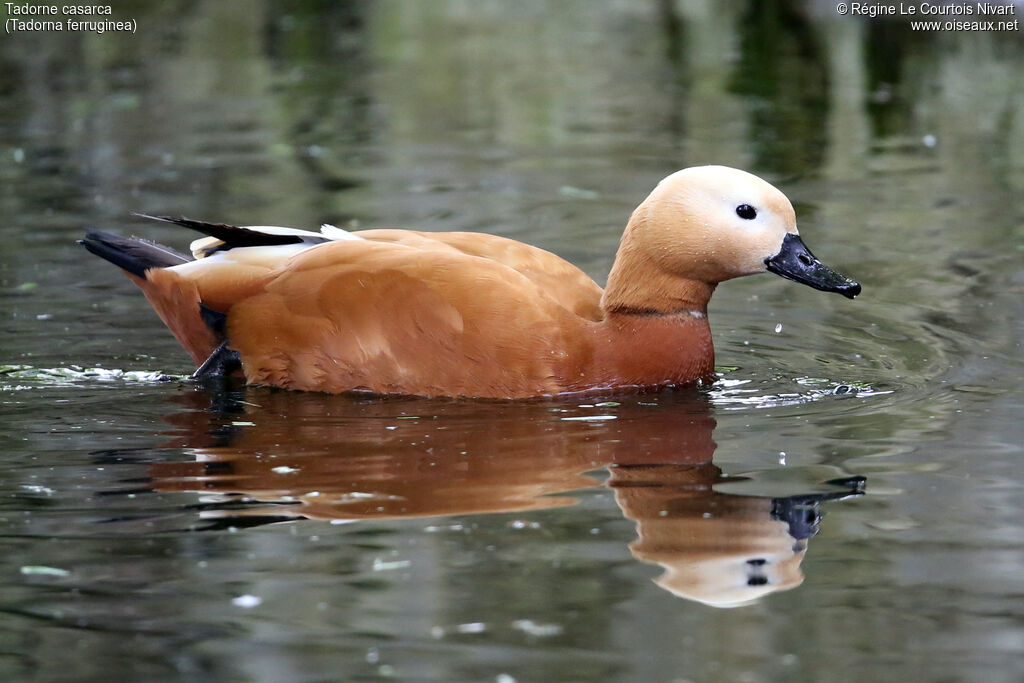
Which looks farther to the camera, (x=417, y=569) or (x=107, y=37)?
(x=107, y=37)

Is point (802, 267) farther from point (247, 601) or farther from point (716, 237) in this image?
point (247, 601)

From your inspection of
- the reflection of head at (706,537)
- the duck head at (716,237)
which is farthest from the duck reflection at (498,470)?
the duck head at (716,237)

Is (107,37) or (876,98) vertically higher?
(107,37)

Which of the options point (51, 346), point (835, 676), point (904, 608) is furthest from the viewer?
point (51, 346)

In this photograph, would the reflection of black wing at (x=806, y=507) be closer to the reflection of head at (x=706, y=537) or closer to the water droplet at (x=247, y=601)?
the reflection of head at (x=706, y=537)

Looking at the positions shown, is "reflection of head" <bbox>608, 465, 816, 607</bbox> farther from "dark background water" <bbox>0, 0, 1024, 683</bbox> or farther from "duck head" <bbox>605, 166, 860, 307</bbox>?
"duck head" <bbox>605, 166, 860, 307</bbox>

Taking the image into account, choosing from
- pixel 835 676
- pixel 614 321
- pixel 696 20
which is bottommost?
pixel 835 676

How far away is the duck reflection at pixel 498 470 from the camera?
4.44 m

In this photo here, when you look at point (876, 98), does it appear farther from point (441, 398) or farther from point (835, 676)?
point (835, 676)

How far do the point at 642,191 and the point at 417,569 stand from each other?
6909mm

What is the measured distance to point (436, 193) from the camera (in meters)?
10.9

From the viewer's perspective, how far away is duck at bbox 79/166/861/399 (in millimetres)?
6195

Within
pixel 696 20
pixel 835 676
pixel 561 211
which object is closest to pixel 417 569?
pixel 835 676

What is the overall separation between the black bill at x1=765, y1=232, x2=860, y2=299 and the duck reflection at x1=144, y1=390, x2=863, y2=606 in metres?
0.62
